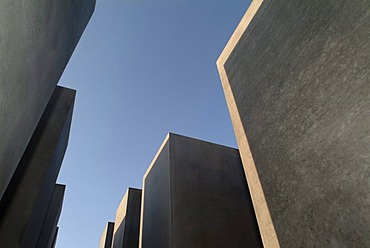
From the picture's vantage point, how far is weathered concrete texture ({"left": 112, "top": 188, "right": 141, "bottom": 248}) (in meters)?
10.1

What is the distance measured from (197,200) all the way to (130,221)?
5154 mm

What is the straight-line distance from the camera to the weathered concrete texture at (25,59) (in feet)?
5.30

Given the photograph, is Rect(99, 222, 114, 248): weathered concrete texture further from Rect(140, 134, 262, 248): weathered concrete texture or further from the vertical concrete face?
the vertical concrete face

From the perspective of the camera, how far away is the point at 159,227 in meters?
6.50

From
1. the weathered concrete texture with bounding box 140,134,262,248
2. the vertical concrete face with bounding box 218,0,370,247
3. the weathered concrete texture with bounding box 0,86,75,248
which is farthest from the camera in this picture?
the weathered concrete texture with bounding box 140,134,262,248

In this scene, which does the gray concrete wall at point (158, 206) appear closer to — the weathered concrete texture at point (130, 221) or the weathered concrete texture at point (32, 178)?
the weathered concrete texture at point (130, 221)

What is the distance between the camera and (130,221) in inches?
413

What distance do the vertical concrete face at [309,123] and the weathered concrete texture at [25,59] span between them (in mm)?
2685

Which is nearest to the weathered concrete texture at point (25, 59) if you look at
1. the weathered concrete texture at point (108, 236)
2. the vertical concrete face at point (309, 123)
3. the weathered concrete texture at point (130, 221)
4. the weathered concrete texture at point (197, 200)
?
the vertical concrete face at point (309, 123)

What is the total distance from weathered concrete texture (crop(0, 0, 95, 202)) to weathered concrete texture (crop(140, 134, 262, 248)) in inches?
160

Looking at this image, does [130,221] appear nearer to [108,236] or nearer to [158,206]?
[158,206]

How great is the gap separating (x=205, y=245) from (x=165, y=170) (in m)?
2.23

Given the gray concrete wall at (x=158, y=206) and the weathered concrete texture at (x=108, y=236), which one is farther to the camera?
the weathered concrete texture at (x=108, y=236)

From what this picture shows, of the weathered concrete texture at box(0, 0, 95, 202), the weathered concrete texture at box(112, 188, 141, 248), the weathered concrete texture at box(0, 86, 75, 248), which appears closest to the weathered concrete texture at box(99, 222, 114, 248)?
the weathered concrete texture at box(112, 188, 141, 248)
